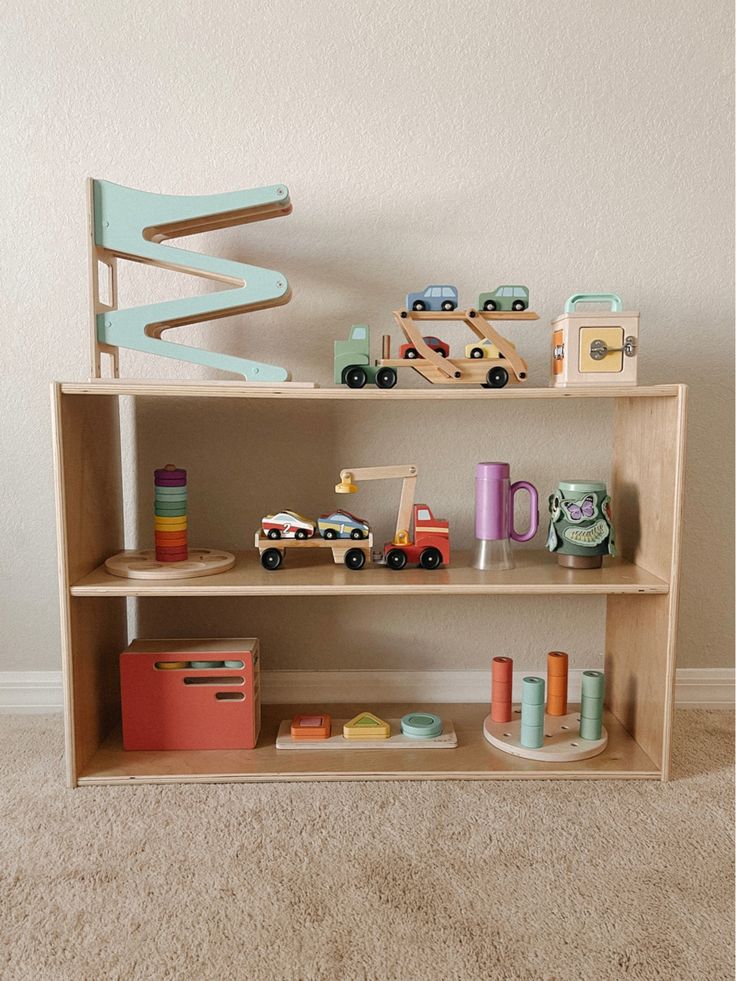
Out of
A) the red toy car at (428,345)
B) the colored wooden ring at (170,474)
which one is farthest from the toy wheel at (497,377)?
the colored wooden ring at (170,474)

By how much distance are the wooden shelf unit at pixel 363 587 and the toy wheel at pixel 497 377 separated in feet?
0.13

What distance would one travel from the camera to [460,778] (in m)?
1.55

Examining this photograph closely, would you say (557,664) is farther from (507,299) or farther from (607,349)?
(507,299)

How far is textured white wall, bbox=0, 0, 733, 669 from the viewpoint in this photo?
1.77 m

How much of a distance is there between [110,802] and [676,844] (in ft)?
3.23

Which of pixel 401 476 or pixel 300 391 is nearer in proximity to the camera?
pixel 300 391

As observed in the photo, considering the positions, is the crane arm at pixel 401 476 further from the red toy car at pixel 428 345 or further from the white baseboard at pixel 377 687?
the white baseboard at pixel 377 687

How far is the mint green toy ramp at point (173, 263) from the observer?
1.55 m

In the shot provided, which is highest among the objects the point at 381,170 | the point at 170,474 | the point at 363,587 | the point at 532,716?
the point at 381,170

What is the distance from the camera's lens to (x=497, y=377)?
158 cm

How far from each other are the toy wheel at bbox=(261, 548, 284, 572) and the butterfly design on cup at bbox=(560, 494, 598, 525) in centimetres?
60

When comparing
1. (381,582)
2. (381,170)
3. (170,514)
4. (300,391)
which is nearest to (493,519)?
(381,582)

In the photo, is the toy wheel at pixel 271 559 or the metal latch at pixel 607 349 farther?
the toy wheel at pixel 271 559

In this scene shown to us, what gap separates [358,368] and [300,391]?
16 cm
